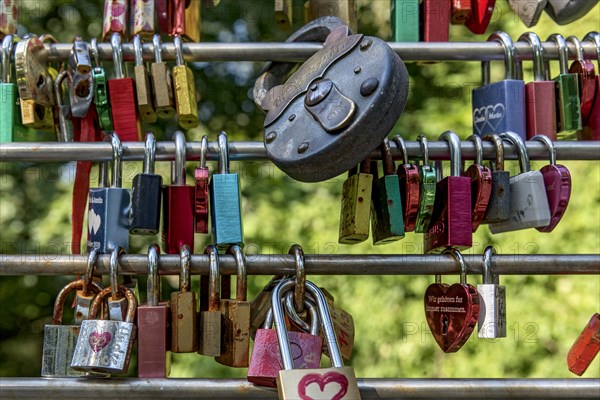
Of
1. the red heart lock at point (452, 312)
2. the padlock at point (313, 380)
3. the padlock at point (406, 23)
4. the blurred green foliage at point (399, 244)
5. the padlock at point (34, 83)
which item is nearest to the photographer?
the padlock at point (313, 380)

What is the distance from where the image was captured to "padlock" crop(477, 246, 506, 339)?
3.93ft

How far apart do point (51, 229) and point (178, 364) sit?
71cm

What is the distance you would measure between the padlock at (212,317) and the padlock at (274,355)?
0.26ft

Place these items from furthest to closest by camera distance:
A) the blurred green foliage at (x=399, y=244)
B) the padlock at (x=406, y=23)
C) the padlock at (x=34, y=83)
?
the blurred green foliage at (x=399, y=244), the padlock at (x=406, y=23), the padlock at (x=34, y=83)

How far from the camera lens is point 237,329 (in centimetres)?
117

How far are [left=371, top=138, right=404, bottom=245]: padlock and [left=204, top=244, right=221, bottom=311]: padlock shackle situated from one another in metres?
0.27

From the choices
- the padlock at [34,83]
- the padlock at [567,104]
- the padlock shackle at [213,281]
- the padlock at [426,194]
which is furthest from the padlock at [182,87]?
the padlock at [567,104]

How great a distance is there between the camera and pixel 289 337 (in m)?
1.08

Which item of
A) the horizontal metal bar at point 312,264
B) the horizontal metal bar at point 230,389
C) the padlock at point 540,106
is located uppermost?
the padlock at point 540,106

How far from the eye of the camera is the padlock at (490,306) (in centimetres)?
120

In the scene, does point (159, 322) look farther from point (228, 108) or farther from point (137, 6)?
point (228, 108)

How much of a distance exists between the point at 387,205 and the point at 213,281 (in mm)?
303

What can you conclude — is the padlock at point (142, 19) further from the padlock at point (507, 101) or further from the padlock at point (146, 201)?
the padlock at point (507, 101)

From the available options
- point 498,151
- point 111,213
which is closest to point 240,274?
point 111,213
